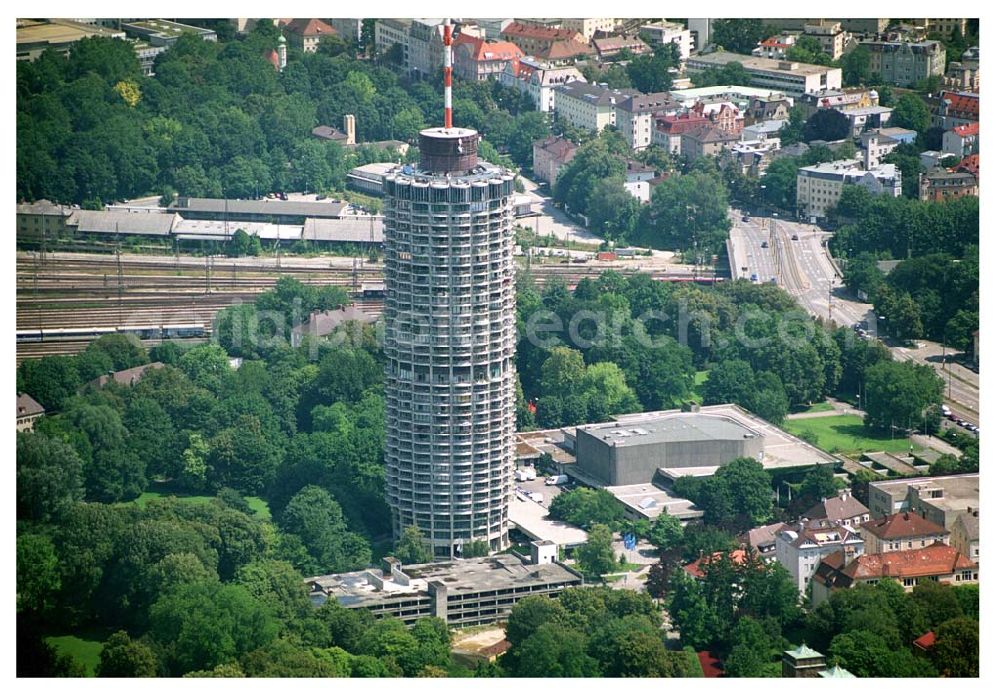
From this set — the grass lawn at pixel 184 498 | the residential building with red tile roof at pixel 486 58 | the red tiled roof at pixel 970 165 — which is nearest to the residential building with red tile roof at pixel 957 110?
the red tiled roof at pixel 970 165

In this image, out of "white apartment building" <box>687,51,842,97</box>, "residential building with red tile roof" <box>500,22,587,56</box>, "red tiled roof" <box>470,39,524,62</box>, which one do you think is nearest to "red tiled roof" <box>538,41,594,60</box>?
"residential building with red tile roof" <box>500,22,587,56</box>

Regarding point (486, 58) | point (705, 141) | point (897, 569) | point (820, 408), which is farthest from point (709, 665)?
point (486, 58)

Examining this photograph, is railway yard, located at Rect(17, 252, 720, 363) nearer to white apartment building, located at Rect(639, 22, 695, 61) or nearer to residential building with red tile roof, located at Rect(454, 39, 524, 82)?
residential building with red tile roof, located at Rect(454, 39, 524, 82)

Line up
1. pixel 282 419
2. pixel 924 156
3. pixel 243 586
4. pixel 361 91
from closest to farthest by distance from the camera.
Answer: pixel 243 586 → pixel 282 419 → pixel 924 156 → pixel 361 91

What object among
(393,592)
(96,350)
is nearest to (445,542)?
(393,592)

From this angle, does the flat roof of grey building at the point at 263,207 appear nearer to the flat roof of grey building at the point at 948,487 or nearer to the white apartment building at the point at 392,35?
the white apartment building at the point at 392,35

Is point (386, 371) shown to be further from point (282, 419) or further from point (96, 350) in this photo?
point (96, 350)
